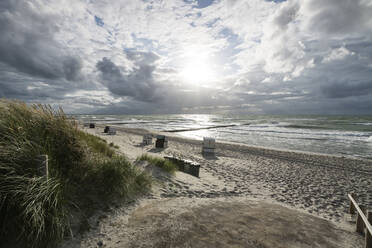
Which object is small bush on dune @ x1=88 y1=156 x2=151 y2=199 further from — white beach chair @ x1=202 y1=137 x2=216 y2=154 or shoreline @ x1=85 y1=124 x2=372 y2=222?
white beach chair @ x1=202 y1=137 x2=216 y2=154

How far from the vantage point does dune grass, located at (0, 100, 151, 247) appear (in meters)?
2.84

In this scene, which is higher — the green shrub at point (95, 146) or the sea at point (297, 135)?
the green shrub at point (95, 146)

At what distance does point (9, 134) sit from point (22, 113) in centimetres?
80

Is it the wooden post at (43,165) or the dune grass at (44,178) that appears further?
the wooden post at (43,165)

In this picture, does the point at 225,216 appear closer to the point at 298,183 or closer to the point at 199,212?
the point at 199,212

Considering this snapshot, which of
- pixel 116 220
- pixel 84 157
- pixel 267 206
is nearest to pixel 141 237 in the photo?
pixel 116 220

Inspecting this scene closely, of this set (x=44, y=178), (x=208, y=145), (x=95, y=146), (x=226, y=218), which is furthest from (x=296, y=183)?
(x=44, y=178)

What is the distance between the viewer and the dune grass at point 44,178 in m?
2.84

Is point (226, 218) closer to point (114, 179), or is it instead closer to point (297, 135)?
point (114, 179)

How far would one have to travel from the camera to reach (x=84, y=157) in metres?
4.30

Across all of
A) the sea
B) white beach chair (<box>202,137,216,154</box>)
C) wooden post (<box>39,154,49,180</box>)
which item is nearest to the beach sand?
wooden post (<box>39,154,49,180</box>)

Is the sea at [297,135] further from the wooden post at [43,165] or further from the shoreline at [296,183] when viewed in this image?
the shoreline at [296,183]

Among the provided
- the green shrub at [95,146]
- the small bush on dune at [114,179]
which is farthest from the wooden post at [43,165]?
the green shrub at [95,146]

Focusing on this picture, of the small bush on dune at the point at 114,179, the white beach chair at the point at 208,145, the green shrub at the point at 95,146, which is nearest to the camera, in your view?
the small bush on dune at the point at 114,179
